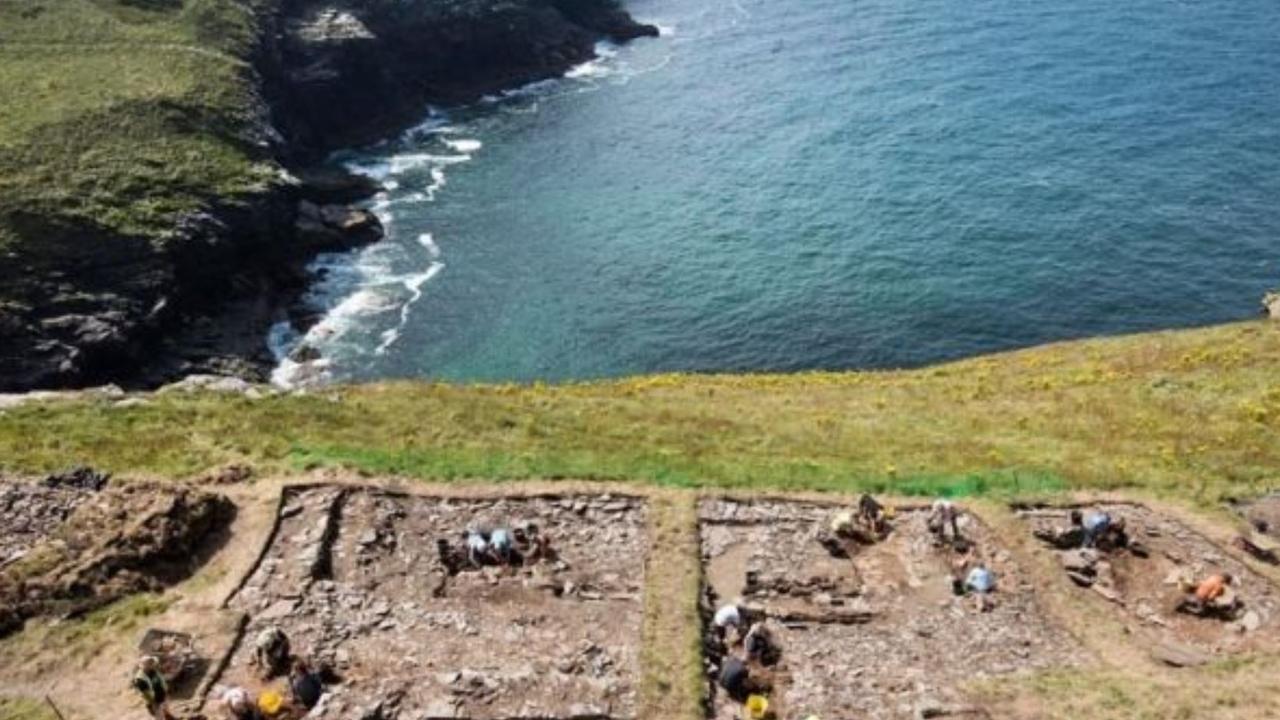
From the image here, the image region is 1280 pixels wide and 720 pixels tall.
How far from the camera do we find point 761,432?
51.2m

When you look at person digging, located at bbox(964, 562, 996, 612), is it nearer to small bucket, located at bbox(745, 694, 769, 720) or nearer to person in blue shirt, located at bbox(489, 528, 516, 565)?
small bucket, located at bbox(745, 694, 769, 720)

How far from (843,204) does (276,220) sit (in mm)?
48793

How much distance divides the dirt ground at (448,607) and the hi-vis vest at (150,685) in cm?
159

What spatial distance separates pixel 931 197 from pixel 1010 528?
60229 mm

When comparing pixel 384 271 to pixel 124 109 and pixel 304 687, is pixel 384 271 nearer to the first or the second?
pixel 124 109

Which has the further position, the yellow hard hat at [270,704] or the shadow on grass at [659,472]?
the shadow on grass at [659,472]

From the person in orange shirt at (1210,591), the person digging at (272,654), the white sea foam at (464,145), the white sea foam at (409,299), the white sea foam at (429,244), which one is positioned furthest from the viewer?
the white sea foam at (464,145)

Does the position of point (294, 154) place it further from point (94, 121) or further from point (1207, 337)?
point (1207, 337)

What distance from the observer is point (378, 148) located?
120 metres

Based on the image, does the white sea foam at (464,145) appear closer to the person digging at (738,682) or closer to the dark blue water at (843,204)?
the dark blue water at (843,204)

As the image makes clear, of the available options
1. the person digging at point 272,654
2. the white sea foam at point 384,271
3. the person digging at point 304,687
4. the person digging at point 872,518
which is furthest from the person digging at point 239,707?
the white sea foam at point 384,271

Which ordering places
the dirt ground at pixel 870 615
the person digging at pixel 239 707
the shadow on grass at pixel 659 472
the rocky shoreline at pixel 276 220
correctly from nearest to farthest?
the person digging at pixel 239 707 → the dirt ground at pixel 870 615 → the shadow on grass at pixel 659 472 → the rocky shoreline at pixel 276 220

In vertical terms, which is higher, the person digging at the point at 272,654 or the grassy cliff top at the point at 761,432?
the grassy cliff top at the point at 761,432

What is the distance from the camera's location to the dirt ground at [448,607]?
30781 mm
